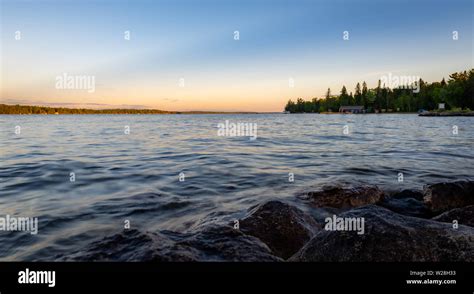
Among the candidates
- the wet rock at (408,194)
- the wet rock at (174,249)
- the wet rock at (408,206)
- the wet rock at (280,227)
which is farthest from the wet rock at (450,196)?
the wet rock at (174,249)

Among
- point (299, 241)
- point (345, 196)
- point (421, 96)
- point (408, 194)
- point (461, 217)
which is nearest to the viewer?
point (299, 241)

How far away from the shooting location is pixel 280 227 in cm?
638

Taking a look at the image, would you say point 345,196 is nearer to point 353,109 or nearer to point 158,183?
point 158,183

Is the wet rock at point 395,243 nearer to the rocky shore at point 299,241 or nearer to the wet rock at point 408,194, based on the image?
the rocky shore at point 299,241

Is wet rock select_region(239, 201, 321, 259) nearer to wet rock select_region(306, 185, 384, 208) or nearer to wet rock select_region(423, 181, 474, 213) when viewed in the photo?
wet rock select_region(306, 185, 384, 208)

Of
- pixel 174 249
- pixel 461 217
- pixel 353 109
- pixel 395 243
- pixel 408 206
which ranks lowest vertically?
pixel 408 206

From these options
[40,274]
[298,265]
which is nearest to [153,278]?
[40,274]

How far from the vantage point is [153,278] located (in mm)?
3506

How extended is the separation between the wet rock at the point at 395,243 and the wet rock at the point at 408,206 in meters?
3.75

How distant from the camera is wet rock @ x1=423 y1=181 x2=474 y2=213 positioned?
28.8ft

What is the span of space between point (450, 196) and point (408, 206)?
1.13 meters

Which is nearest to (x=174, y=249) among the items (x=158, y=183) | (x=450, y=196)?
(x=450, y=196)

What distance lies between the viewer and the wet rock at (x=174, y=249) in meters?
4.08

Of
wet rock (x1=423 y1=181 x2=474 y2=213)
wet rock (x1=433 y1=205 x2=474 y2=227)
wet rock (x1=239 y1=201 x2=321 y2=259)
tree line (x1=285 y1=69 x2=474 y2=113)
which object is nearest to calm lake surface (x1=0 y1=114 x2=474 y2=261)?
wet rock (x1=239 y1=201 x2=321 y2=259)
